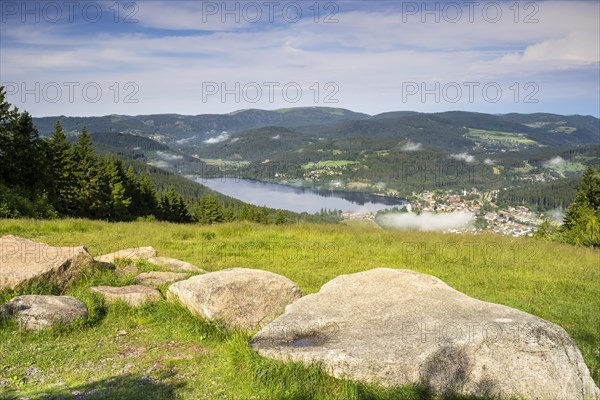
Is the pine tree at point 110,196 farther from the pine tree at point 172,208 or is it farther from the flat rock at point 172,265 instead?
the flat rock at point 172,265

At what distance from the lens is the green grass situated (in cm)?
592

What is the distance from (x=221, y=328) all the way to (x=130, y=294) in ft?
8.58

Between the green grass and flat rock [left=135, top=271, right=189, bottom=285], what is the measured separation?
0.33 metres

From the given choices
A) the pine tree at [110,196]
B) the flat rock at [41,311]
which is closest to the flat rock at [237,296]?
the flat rock at [41,311]

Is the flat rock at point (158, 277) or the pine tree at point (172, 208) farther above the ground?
the flat rock at point (158, 277)

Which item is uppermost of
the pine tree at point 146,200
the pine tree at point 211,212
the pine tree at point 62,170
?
the pine tree at point 62,170

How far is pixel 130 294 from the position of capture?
9.18 m

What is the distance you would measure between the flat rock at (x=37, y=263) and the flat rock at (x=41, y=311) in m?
1.53

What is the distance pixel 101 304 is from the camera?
8.77m

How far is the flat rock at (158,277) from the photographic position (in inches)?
422

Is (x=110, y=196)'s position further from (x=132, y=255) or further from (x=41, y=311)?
(x=41, y=311)

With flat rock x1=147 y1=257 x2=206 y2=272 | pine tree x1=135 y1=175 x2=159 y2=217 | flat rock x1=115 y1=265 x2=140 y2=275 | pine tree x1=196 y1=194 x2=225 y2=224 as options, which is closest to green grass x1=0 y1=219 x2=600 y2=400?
flat rock x1=115 y1=265 x2=140 y2=275

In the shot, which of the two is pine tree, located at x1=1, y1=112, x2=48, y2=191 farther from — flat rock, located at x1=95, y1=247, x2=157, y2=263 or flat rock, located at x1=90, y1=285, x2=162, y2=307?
flat rock, located at x1=90, y1=285, x2=162, y2=307

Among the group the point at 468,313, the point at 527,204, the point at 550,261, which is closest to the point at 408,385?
the point at 468,313
